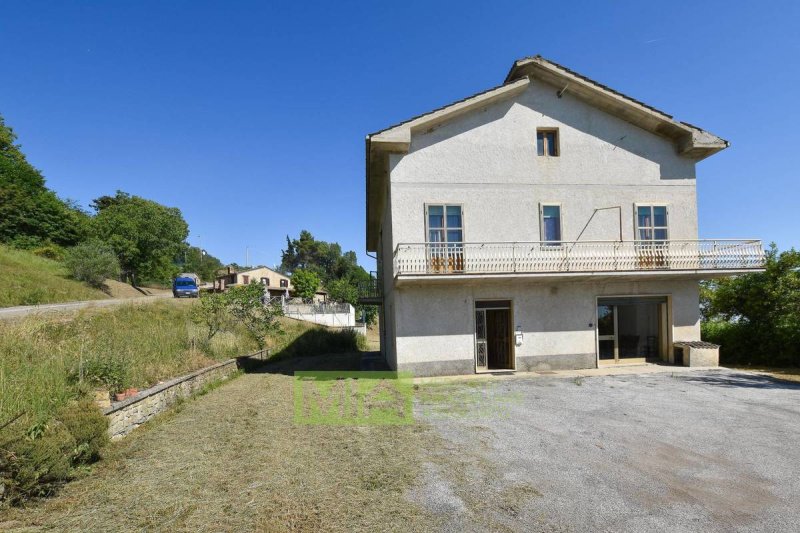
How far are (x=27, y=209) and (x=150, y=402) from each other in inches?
1674

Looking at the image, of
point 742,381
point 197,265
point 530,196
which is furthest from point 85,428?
point 197,265

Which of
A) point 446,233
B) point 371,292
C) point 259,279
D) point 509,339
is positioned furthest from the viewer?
point 259,279

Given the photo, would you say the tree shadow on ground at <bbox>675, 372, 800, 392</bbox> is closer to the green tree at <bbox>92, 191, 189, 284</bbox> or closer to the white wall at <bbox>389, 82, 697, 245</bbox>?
the white wall at <bbox>389, 82, 697, 245</bbox>

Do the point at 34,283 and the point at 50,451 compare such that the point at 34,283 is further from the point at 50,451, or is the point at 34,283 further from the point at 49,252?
the point at 50,451

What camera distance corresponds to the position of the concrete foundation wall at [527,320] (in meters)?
12.6

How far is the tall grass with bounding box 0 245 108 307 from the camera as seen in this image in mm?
21605

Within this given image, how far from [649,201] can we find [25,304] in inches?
1215

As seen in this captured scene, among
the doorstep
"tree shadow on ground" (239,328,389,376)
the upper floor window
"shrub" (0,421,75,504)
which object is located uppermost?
the upper floor window

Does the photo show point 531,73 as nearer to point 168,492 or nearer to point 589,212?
point 589,212

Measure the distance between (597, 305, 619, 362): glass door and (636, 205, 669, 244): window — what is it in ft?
9.42

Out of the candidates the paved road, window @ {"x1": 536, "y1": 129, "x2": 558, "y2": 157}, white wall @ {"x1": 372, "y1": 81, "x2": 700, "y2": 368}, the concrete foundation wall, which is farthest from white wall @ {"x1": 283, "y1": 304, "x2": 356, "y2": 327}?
window @ {"x1": 536, "y1": 129, "x2": 558, "y2": 157}

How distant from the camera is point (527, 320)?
13.1m

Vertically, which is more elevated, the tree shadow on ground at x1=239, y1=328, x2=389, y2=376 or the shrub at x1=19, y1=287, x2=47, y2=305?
the shrub at x1=19, y1=287, x2=47, y2=305

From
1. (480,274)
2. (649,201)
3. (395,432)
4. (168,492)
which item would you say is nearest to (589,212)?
(649,201)
